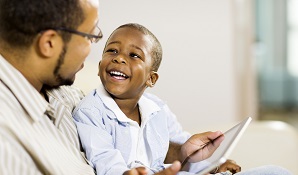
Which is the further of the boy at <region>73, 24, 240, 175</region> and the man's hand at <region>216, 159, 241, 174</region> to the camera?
the man's hand at <region>216, 159, 241, 174</region>

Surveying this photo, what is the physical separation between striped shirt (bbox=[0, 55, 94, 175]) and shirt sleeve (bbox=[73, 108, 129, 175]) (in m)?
0.02

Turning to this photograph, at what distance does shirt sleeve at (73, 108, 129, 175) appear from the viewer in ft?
3.55

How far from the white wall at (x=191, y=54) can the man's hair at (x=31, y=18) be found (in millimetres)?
595

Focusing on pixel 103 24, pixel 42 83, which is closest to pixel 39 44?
pixel 42 83

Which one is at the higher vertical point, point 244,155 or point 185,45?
point 185,45

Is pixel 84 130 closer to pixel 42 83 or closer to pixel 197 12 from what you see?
pixel 42 83

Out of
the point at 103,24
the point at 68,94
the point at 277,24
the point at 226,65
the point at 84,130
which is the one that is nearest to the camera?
the point at 84,130

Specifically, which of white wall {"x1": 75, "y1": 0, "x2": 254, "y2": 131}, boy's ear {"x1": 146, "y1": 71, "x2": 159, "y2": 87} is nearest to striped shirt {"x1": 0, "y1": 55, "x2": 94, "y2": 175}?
boy's ear {"x1": 146, "y1": 71, "x2": 159, "y2": 87}

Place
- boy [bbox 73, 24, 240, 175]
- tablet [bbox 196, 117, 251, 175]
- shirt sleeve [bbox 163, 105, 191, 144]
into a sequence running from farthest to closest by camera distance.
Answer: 1. shirt sleeve [bbox 163, 105, 191, 144]
2. boy [bbox 73, 24, 240, 175]
3. tablet [bbox 196, 117, 251, 175]

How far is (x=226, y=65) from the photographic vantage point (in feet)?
8.89

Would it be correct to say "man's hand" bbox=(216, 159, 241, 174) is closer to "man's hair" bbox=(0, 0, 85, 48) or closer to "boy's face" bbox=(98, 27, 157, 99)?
"boy's face" bbox=(98, 27, 157, 99)

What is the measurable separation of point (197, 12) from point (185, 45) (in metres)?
0.38

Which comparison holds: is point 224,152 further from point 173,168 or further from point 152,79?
point 152,79

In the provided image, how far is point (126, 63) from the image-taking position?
114 cm
